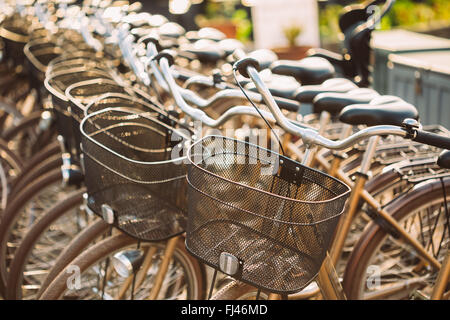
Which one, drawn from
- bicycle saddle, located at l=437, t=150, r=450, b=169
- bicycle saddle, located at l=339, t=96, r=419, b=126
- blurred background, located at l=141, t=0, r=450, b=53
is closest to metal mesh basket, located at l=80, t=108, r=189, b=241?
bicycle saddle, located at l=339, t=96, r=419, b=126

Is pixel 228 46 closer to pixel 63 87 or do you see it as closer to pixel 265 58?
pixel 265 58

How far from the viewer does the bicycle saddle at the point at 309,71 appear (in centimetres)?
331

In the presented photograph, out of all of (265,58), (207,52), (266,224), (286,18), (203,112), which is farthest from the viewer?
(286,18)

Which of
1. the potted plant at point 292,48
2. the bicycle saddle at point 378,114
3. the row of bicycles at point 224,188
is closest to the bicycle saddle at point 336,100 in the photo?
the row of bicycles at point 224,188

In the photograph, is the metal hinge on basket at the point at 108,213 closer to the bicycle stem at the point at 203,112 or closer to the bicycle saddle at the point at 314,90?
the bicycle stem at the point at 203,112

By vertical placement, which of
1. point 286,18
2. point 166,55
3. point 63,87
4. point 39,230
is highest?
point 166,55

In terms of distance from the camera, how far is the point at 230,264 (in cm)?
179

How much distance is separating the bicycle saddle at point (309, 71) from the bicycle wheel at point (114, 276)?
4.37ft

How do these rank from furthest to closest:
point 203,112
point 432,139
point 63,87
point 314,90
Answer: point 63,87
point 314,90
point 203,112
point 432,139

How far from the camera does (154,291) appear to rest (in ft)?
7.79

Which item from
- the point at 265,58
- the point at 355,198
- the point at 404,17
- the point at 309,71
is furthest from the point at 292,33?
the point at 355,198

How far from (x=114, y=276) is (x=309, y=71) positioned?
1.56 meters

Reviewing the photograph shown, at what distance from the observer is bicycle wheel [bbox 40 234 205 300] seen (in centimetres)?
229
